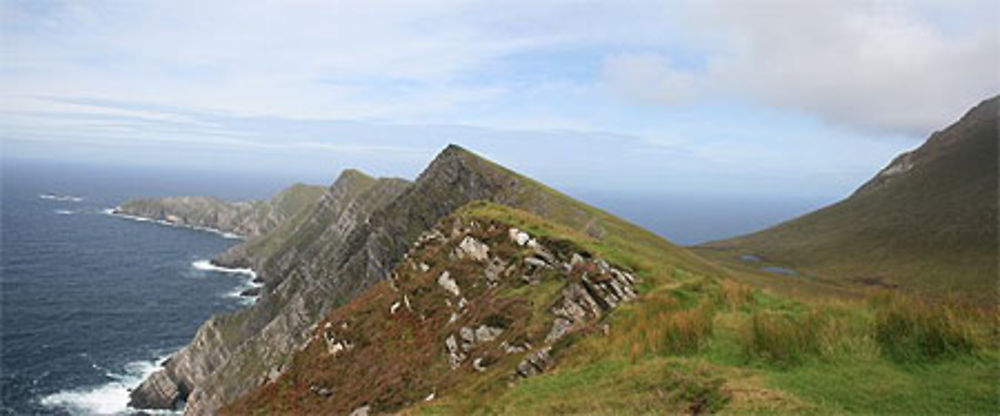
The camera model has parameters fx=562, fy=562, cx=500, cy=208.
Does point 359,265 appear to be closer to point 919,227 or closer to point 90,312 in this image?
point 90,312

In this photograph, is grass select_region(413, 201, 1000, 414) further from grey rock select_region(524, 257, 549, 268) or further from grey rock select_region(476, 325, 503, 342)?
grey rock select_region(524, 257, 549, 268)

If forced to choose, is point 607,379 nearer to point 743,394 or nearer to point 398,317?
point 743,394

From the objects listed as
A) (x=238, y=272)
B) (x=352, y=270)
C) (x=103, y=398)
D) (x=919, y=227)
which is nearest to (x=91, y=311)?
(x=103, y=398)

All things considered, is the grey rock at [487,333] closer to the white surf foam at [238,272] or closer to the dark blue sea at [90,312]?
the dark blue sea at [90,312]

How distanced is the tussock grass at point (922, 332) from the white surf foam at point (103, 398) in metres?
80.5

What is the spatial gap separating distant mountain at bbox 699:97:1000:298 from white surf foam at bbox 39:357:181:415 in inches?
4563

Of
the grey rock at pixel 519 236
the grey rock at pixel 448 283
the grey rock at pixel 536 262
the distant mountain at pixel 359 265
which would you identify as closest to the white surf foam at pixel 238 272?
the distant mountain at pixel 359 265

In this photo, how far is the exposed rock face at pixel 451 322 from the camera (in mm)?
23328

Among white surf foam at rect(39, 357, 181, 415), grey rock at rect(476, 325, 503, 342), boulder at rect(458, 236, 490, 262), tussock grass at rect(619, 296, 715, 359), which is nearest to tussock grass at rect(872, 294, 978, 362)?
tussock grass at rect(619, 296, 715, 359)

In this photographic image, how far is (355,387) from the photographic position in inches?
1170

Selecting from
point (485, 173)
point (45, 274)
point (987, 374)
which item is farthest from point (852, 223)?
point (45, 274)

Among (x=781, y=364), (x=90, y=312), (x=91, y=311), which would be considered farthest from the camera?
(x=91, y=311)

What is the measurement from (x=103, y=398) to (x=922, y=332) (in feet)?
280

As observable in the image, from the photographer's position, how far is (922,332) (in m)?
11.9
